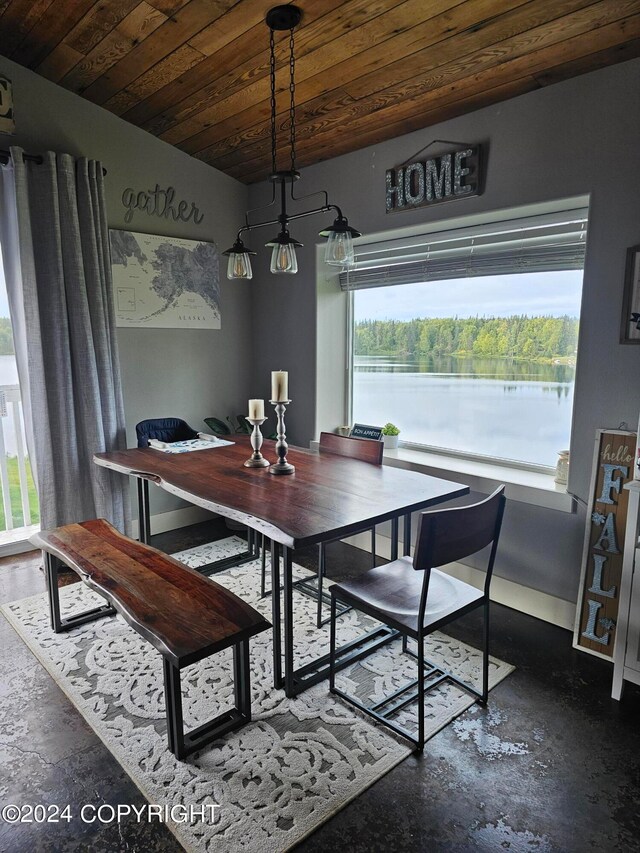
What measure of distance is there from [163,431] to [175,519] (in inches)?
32.7

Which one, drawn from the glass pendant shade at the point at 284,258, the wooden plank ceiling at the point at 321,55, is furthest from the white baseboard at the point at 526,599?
the wooden plank ceiling at the point at 321,55

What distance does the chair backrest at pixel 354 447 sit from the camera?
2.83 meters

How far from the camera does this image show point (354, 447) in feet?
9.67

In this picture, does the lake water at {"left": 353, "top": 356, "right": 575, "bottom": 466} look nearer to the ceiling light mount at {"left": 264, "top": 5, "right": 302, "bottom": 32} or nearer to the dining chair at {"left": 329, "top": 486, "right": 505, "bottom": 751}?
the dining chair at {"left": 329, "top": 486, "right": 505, "bottom": 751}

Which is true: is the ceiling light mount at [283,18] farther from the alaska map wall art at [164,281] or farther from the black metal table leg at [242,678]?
the black metal table leg at [242,678]

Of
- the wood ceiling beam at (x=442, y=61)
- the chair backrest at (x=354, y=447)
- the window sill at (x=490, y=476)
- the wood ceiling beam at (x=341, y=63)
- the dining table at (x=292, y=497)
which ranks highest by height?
the wood ceiling beam at (x=341, y=63)

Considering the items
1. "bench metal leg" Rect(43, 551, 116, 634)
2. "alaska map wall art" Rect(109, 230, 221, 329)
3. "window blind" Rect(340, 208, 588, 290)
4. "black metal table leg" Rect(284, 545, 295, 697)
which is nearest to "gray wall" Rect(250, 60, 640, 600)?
"window blind" Rect(340, 208, 588, 290)

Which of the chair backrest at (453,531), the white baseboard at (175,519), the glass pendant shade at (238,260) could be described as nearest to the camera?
the chair backrest at (453,531)

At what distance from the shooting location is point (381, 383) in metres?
3.73

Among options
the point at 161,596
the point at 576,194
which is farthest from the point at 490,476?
the point at 161,596

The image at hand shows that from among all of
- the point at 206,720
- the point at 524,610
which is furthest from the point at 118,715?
the point at 524,610

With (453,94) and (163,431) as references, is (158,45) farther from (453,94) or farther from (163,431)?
(163,431)

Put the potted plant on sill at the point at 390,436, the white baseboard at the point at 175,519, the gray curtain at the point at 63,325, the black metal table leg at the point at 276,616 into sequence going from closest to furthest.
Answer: the black metal table leg at the point at 276,616 → the gray curtain at the point at 63,325 → the potted plant on sill at the point at 390,436 → the white baseboard at the point at 175,519

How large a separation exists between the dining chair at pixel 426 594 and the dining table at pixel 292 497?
17cm
